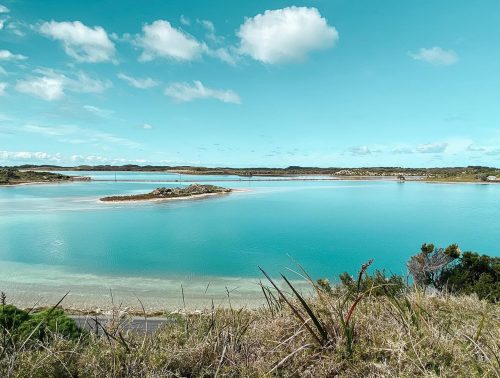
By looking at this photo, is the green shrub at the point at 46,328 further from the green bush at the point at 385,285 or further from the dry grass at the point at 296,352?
the green bush at the point at 385,285

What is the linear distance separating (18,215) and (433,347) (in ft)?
217

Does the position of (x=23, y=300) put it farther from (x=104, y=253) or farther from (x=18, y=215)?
(x=18, y=215)

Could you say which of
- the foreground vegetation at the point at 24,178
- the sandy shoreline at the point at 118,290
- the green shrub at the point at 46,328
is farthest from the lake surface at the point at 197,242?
the foreground vegetation at the point at 24,178

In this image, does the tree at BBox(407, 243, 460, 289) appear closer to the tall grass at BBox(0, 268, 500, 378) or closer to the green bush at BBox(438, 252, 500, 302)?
the green bush at BBox(438, 252, 500, 302)

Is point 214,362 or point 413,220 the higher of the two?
point 214,362

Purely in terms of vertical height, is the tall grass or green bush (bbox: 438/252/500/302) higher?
the tall grass

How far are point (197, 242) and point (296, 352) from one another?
38.3 m

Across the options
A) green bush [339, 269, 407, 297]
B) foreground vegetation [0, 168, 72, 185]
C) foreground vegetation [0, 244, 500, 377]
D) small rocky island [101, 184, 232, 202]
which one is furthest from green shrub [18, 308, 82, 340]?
foreground vegetation [0, 168, 72, 185]

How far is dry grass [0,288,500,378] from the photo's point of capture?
3.45 metres

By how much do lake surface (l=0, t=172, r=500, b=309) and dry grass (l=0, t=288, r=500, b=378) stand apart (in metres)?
17.7

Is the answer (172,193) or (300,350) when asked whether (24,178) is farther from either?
(300,350)

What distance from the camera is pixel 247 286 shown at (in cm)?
2538

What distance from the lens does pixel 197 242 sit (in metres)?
41.2

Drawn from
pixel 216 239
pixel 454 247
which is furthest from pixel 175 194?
pixel 454 247
